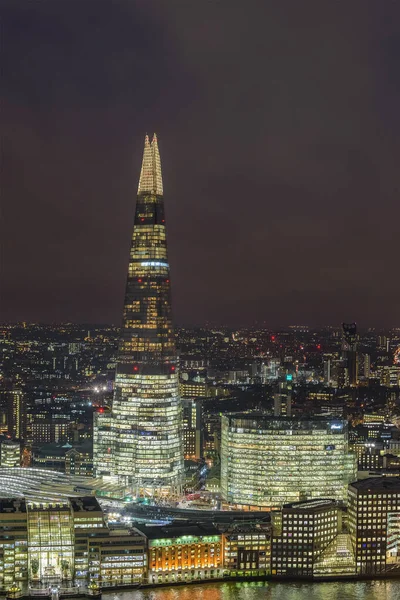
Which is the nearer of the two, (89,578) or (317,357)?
(89,578)

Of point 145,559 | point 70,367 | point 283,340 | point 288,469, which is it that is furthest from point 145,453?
point 283,340

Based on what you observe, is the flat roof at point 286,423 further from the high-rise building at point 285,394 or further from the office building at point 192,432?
the office building at point 192,432

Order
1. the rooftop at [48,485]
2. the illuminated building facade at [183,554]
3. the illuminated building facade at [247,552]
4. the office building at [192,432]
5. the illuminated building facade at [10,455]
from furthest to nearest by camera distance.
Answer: the office building at [192,432], the illuminated building facade at [10,455], the rooftop at [48,485], the illuminated building facade at [247,552], the illuminated building facade at [183,554]

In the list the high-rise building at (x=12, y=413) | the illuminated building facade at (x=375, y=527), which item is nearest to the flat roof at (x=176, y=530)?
the illuminated building facade at (x=375, y=527)

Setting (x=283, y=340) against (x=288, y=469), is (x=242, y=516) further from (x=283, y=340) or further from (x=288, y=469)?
(x=283, y=340)

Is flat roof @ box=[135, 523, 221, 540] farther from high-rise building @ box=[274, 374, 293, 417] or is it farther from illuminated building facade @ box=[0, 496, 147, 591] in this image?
high-rise building @ box=[274, 374, 293, 417]

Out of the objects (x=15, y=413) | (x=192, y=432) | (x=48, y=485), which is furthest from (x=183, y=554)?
(x=15, y=413)

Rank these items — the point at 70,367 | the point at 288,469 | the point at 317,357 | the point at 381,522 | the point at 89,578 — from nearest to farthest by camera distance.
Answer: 1. the point at 89,578
2. the point at 381,522
3. the point at 288,469
4. the point at 70,367
5. the point at 317,357
